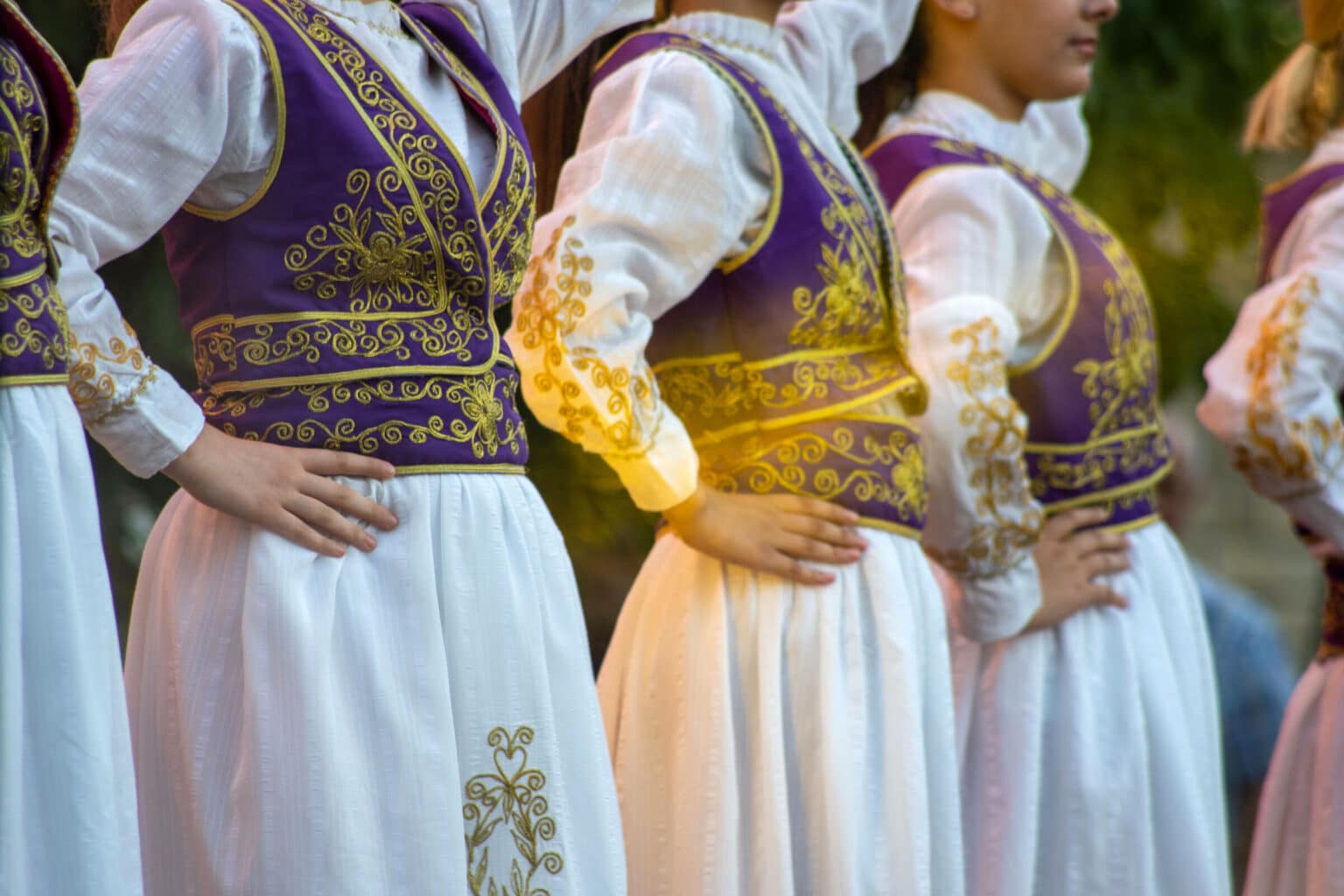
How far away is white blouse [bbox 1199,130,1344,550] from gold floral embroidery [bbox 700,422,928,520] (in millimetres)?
915

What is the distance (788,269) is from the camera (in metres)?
2.47

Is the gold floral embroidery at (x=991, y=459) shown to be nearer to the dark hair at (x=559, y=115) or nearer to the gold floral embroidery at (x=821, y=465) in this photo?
the gold floral embroidery at (x=821, y=465)

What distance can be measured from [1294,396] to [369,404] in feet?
5.99

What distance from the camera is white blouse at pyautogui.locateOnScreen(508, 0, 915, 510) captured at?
2.34m

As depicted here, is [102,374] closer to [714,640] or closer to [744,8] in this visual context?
[714,640]

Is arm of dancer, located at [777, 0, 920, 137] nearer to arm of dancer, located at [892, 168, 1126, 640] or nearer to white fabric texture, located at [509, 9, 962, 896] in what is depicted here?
arm of dancer, located at [892, 168, 1126, 640]

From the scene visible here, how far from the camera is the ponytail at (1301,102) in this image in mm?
3590

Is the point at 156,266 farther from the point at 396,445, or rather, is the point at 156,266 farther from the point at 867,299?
the point at 396,445

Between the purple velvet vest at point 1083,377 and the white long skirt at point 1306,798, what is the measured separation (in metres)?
0.46

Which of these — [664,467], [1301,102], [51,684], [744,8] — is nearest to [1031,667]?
[664,467]

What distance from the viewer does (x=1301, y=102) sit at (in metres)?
3.68

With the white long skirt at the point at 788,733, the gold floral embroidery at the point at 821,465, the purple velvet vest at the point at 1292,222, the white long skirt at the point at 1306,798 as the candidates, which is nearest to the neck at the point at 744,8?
the gold floral embroidery at the point at 821,465

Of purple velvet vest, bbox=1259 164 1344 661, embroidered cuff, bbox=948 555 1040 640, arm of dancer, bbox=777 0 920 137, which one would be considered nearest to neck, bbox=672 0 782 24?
arm of dancer, bbox=777 0 920 137

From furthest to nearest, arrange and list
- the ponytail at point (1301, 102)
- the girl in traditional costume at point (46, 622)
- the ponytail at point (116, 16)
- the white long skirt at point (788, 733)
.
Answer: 1. the ponytail at point (1301, 102)
2. the white long skirt at point (788, 733)
3. the ponytail at point (116, 16)
4. the girl in traditional costume at point (46, 622)
